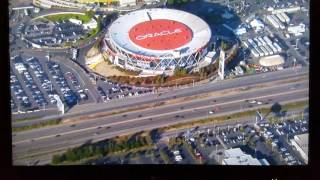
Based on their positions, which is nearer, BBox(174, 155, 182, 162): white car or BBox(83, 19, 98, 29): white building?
BBox(174, 155, 182, 162): white car

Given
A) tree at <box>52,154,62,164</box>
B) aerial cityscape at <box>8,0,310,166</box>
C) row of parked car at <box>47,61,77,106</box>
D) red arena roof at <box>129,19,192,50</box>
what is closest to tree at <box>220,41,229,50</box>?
aerial cityscape at <box>8,0,310,166</box>

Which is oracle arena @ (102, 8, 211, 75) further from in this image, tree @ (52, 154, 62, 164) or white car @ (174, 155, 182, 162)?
tree @ (52, 154, 62, 164)

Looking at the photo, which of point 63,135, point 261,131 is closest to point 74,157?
point 63,135

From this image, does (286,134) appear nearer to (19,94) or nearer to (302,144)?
(302,144)

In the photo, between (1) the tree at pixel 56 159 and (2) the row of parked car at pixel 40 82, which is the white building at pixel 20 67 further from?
(1) the tree at pixel 56 159

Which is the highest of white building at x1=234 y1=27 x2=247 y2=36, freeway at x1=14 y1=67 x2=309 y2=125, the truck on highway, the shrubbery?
white building at x1=234 y1=27 x2=247 y2=36

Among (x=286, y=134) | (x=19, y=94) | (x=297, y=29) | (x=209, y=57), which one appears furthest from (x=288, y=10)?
(x=19, y=94)
